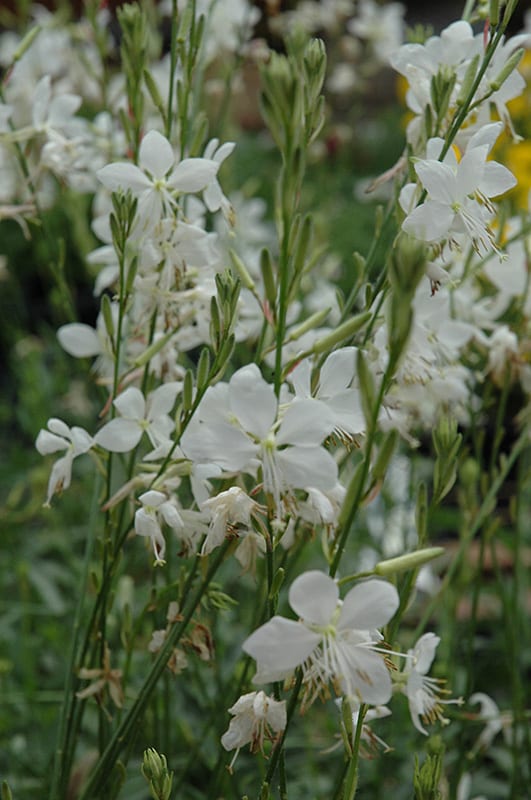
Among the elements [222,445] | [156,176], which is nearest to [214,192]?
[156,176]

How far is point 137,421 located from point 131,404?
17 millimetres

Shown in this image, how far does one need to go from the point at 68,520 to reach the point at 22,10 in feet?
3.64

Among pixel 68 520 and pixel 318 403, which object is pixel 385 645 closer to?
pixel 318 403

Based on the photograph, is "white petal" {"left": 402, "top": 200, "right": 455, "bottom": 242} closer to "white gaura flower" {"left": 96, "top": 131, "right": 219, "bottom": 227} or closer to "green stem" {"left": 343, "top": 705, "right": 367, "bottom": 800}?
"white gaura flower" {"left": 96, "top": 131, "right": 219, "bottom": 227}

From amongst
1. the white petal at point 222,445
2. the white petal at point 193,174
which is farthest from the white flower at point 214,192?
the white petal at point 222,445

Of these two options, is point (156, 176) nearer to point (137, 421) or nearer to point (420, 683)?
point (137, 421)

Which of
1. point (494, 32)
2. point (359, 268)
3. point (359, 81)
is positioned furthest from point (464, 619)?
point (359, 81)

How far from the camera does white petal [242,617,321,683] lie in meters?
0.47

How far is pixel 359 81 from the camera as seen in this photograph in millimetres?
2596

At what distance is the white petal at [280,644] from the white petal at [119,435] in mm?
270

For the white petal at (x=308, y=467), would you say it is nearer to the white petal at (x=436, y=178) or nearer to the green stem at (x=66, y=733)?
the white petal at (x=436, y=178)

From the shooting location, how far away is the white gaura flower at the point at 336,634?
47 cm

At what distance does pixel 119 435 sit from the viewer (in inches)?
28.3

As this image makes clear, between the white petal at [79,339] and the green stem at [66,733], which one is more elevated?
the white petal at [79,339]
